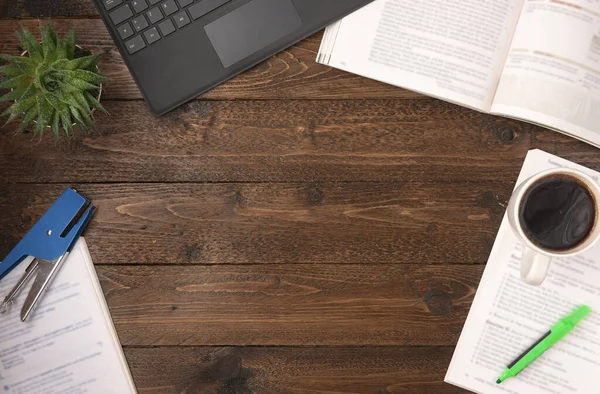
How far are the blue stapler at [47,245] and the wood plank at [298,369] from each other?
18 cm

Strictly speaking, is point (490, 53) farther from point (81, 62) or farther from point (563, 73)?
point (81, 62)

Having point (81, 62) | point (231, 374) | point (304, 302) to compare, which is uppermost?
point (81, 62)

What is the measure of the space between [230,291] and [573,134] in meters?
0.58

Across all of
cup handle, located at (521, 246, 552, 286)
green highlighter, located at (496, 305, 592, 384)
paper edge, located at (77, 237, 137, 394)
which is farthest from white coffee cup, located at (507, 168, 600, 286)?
paper edge, located at (77, 237, 137, 394)

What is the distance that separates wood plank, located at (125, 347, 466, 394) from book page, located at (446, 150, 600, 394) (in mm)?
47

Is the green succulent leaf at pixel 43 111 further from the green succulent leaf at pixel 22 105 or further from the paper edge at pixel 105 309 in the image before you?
the paper edge at pixel 105 309

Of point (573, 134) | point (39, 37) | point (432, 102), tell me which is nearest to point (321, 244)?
point (432, 102)

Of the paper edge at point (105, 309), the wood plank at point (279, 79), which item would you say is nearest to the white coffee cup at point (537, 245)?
the wood plank at point (279, 79)

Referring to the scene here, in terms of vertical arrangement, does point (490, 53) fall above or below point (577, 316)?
above

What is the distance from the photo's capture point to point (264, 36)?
85 cm

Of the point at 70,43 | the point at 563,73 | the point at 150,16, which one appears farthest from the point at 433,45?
the point at 70,43

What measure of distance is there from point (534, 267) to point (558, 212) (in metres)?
0.09

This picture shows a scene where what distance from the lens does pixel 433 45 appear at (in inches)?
33.7

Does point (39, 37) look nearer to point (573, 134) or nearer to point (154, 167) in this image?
point (154, 167)
